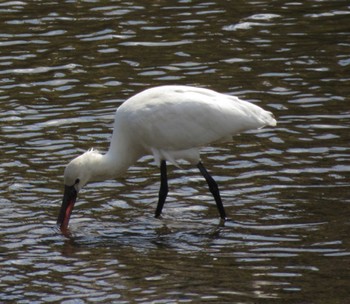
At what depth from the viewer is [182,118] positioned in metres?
11.0

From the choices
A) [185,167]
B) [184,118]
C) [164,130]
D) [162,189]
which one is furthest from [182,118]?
[185,167]

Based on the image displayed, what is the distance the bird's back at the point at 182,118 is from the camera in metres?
10.9

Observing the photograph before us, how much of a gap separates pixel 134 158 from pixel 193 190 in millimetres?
788

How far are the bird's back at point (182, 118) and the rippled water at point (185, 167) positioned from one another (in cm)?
64

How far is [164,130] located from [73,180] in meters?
0.92

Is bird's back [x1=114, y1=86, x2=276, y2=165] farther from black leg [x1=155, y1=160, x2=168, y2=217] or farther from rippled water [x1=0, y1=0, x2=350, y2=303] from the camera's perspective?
rippled water [x1=0, y1=0, x2=350, y2=303]

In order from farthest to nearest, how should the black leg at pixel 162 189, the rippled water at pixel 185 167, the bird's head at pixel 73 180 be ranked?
the black leg at pixel 162 189, the bird's head at pixel 73 180, the rippled water at pixel 185 167

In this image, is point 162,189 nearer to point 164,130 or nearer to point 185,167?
point 164,130

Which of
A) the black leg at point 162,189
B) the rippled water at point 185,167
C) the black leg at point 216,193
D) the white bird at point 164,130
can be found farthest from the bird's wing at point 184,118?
the rippled water at point 185,167

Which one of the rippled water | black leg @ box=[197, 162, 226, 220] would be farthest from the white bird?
the rippled water

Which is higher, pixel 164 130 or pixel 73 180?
pixel 164 130

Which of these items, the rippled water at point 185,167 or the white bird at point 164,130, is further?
the white bird at point 164,130

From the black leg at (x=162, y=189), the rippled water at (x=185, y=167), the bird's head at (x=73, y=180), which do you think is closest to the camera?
the rippled water at (x=185, y=167)

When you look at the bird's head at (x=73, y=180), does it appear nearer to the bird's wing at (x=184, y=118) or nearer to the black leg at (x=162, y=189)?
the bird's wing at (x=184, y=118)
